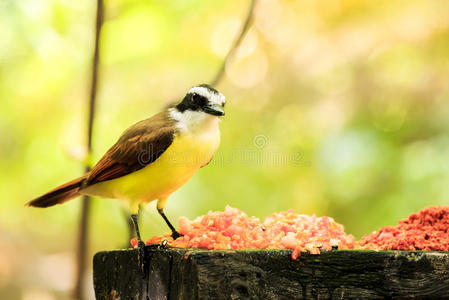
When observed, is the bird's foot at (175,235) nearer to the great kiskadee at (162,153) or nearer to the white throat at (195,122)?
the great kiskadee at (162,153)

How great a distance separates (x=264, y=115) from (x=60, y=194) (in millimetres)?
2940

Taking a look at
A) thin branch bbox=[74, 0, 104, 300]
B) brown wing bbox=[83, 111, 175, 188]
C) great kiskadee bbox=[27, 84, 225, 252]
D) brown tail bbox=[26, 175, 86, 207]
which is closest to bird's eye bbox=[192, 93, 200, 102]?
great kiskadee bbox=[27, 84, 225, 252]

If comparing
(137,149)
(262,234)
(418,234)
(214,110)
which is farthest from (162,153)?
(418,234)

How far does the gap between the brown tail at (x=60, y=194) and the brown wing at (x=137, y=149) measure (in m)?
0.18

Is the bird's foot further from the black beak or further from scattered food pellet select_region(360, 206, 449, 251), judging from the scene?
scattered food pellet select_region(360, 206, 449, 251)

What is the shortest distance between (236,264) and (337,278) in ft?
1.55

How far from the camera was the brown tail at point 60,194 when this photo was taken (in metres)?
3.99

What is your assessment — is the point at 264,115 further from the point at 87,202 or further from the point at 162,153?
the point at 162,153

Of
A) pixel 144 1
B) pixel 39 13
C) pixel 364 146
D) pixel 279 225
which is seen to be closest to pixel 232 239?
pixel 279 225

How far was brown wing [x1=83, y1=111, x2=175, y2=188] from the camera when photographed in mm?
3461

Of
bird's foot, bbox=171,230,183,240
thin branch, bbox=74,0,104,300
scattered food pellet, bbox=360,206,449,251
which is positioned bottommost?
scattered food pellet, bbox=360,206,449,251

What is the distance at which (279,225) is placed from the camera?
3064 millimetres

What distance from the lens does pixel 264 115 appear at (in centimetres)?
633

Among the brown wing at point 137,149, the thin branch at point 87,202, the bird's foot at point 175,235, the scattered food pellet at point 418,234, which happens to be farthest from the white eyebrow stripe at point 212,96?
the scattered food pellet at point 418,234
